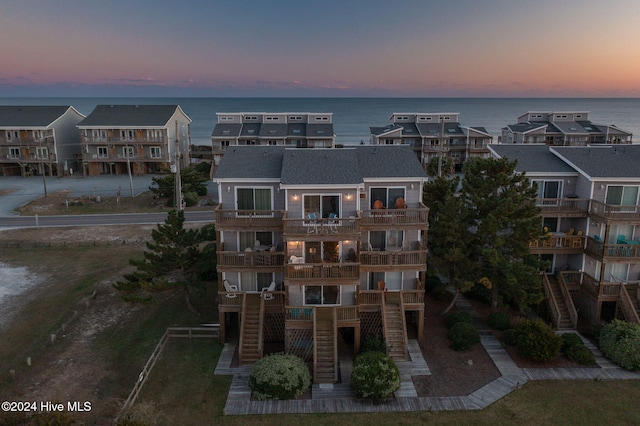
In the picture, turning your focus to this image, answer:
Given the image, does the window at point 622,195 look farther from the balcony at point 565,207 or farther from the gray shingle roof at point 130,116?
the gray shingle roof at point 130,116

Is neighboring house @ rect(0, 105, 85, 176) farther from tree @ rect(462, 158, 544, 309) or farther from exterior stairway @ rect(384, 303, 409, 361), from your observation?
tree @ rect(462, 158, 544, 309)

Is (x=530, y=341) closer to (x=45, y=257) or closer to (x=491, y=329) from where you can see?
(x=491, y=329)

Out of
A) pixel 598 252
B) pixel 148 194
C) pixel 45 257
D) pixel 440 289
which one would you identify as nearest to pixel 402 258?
pixel 440 289

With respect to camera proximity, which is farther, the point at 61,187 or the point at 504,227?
the point at 61,187

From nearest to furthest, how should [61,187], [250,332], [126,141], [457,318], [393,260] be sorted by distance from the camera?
[250,332], [393,260], [457,318], [61,187], [126,141]

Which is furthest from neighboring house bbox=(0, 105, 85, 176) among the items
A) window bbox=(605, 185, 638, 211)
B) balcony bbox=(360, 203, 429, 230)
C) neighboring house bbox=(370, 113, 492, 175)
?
window bbox=(605, 185, 638, 211)

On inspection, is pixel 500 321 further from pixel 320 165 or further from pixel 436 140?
pixel 436 140

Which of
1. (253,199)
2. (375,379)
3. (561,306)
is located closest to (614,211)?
(561,306)
